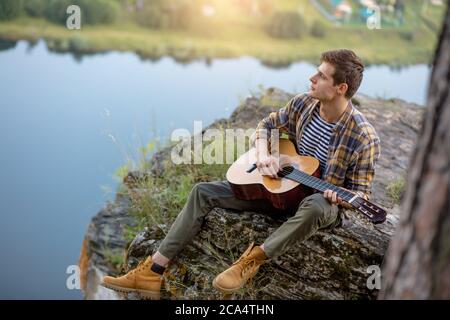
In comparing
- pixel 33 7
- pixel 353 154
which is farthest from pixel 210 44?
pixel 353 154

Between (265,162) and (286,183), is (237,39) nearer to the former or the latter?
(265,162)

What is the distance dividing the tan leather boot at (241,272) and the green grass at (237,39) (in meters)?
Result: 9.88

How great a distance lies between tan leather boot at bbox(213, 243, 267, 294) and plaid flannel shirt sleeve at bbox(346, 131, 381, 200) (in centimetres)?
53

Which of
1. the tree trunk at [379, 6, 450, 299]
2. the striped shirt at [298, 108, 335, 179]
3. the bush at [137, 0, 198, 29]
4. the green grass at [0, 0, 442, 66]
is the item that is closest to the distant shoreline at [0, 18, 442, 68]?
the green grass at [0, 0, 442, 66]

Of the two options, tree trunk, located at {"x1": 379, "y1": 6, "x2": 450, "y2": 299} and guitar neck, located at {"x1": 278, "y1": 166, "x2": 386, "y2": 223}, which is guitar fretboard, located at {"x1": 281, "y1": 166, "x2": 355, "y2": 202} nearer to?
guitar neck, located at {"x1": 278, "y1": 166, "x2": 386, "y2": 223}

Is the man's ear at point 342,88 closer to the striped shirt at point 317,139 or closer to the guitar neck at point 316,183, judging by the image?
the striped shirt at point 317,139

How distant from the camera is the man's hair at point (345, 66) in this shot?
9.81ft

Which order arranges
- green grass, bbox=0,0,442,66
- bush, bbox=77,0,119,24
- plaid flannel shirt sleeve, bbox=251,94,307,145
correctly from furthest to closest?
1. bush, bbox=77,0,119,24
2. green grass, bbox=0,0,442,66
3. plaid flannel shirt sleeve, bbox=251,94,307,145

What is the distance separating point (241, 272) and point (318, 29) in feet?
39.4

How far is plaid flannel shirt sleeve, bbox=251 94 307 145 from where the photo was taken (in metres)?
3.24

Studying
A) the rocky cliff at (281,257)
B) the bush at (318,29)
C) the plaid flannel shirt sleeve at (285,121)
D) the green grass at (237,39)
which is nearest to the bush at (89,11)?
the green grass at (237,39)

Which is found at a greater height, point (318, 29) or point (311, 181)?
point (318, 29)

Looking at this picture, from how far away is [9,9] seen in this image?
11.8m
